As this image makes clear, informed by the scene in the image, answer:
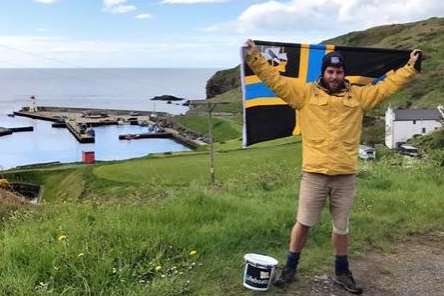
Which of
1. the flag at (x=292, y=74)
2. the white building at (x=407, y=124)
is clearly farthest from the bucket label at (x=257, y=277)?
the white building at (x=407, y=124)

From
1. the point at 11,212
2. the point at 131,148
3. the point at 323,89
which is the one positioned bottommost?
the point at 131,148

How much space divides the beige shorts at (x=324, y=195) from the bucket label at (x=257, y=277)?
1.78 feet

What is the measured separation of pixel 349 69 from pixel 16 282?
4004 mm

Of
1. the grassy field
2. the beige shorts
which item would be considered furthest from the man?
the grassy field

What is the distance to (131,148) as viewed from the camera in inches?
3253

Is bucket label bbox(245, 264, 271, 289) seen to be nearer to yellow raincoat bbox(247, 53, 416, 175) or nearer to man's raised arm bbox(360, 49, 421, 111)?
yellow raincoat bbox(247, 53, 416, 175)

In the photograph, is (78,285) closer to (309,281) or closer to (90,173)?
(309,281)

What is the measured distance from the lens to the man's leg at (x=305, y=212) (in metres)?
4.65

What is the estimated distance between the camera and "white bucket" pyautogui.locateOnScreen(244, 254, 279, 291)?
4546 millimetres

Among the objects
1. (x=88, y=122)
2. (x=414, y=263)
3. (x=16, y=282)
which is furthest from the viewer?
(x=88, y=122)

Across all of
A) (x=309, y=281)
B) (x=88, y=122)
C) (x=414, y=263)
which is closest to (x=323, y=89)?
(x=309, y=281)

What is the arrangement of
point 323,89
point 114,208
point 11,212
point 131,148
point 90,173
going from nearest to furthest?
point 323,89, point 114,208, point 11,212, point 90,173, point 131,148

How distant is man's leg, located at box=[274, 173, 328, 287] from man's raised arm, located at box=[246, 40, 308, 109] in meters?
0.62

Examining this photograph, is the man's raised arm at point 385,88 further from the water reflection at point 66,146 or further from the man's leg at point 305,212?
the water reflection at point 66,146
